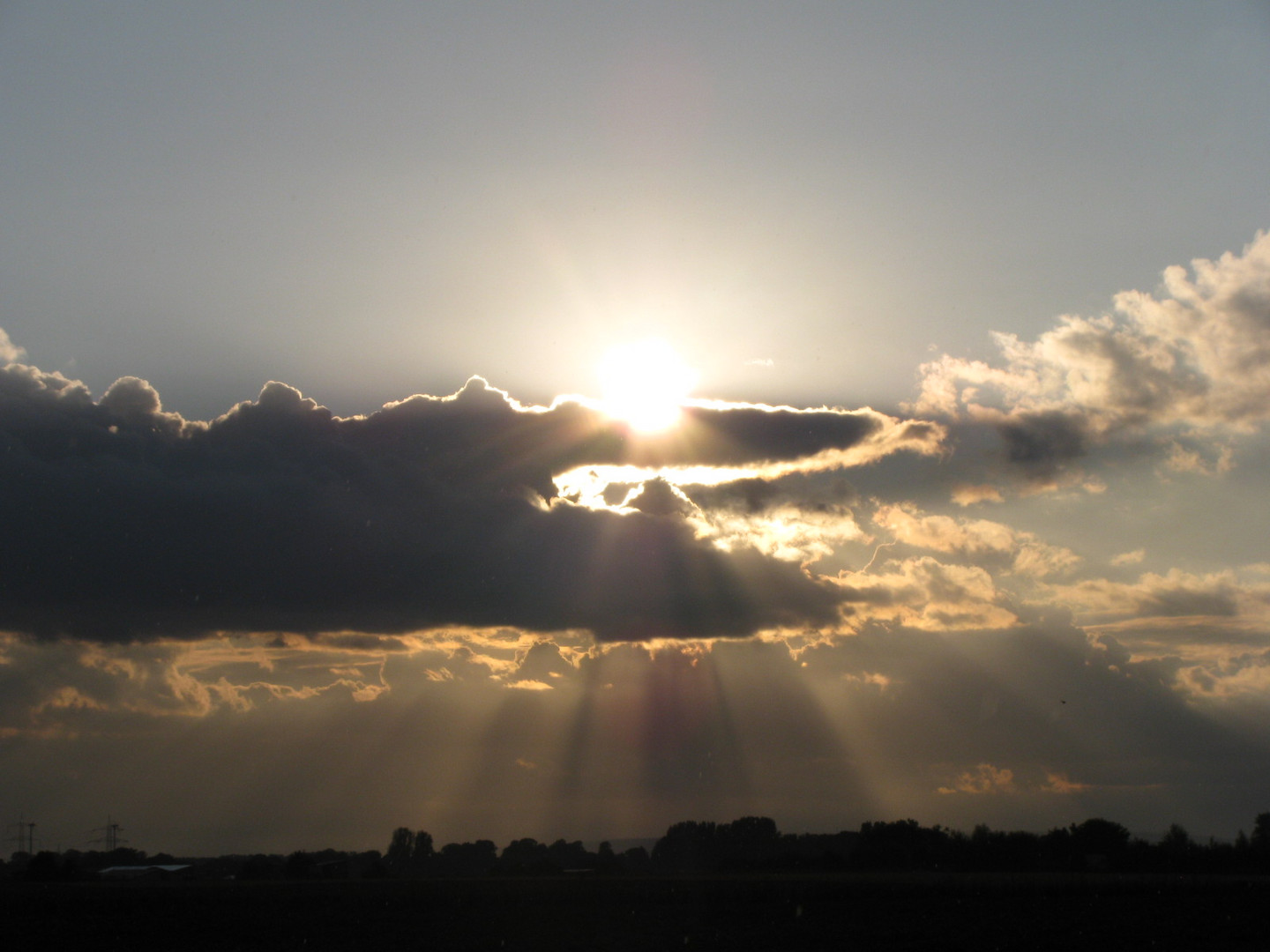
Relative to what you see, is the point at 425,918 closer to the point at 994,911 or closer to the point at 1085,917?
the point at 994,911

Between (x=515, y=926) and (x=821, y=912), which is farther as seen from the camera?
(x=821, y=912)

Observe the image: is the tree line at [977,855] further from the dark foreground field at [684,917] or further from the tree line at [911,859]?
the dark foreground field at [684,917]

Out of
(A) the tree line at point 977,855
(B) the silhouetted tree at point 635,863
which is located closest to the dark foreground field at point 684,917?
(A) the tree line at point 977,855

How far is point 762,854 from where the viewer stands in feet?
641

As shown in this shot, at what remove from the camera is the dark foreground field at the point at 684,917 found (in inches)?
2297

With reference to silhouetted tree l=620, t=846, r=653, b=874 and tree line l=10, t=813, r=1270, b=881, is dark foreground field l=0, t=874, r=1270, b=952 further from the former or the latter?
silhouetted tree l=620, t=846, r=653, b=874

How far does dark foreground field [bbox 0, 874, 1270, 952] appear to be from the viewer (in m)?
58.3

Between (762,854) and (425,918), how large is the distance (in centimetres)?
13211

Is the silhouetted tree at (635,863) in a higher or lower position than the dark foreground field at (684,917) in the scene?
lower

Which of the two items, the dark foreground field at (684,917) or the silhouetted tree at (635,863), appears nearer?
the dark foreground field at (684,917)

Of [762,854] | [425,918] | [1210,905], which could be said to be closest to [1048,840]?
[762,854]

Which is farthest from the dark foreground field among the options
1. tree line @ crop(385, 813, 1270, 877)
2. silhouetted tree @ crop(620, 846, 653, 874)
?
silhouetted tree @ crop(620, 846, 653, 874)

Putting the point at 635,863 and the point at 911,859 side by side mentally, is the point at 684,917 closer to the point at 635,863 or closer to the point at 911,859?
the point at 911,859

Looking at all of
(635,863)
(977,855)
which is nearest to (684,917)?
(977,855)
